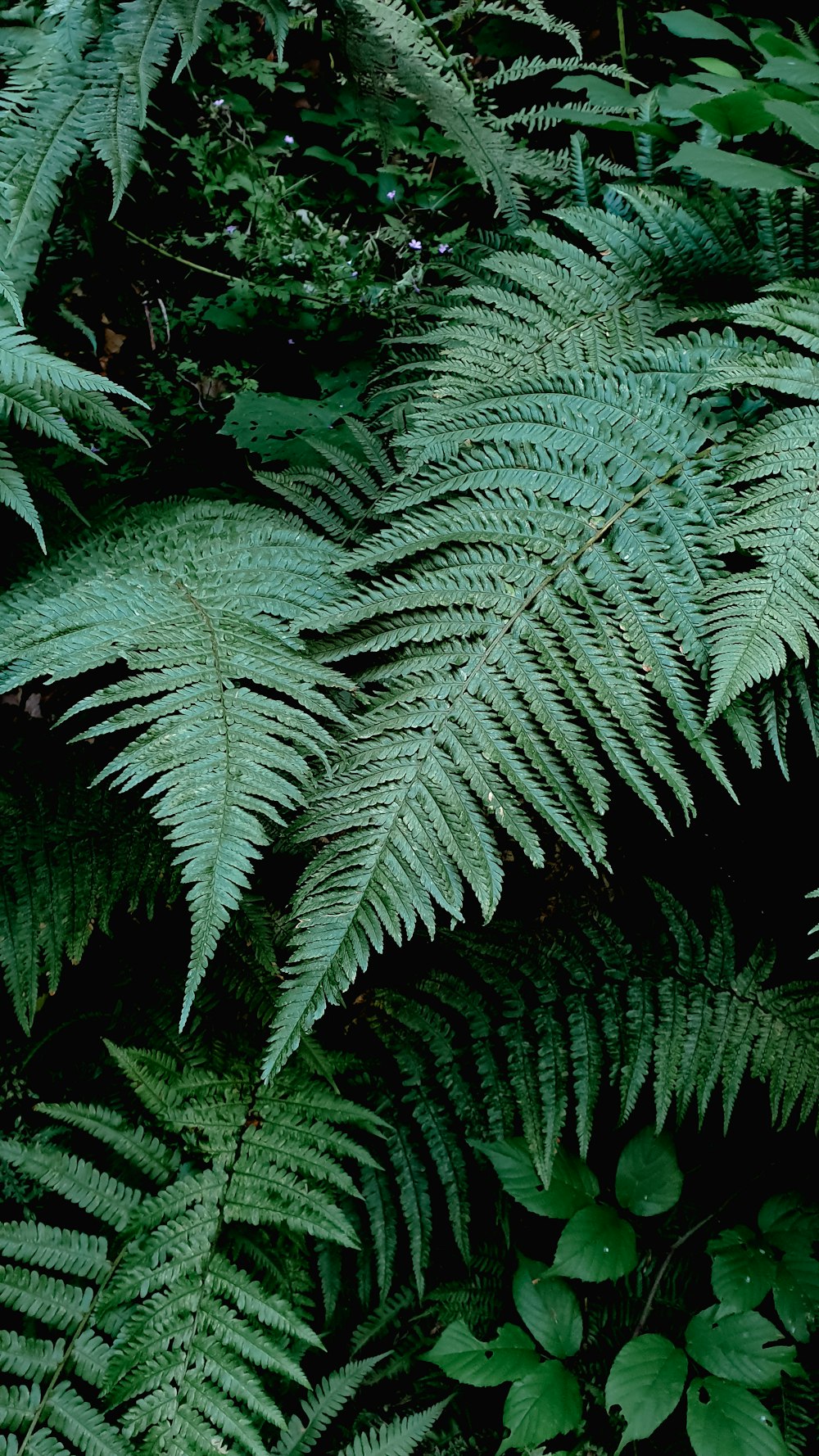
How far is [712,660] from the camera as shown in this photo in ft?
4.80

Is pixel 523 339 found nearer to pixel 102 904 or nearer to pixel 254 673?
pixel 254 673

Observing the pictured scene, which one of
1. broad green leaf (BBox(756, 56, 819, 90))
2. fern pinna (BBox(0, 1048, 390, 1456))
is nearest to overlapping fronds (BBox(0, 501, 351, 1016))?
fern pinna (BBox(0, 1048, 390, 1456))

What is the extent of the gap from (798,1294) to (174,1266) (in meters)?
1.18

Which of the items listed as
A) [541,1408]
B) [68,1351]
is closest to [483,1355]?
[541,1408]

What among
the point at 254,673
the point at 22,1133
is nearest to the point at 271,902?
the point at 254,673

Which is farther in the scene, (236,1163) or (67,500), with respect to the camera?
(67,500)

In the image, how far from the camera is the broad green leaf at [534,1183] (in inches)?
73.4

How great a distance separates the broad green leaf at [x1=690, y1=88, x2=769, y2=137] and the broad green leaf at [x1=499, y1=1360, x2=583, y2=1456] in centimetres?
246

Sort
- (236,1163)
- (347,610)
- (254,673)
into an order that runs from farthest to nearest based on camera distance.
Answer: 1. (236,1163)
2. (347,610)
3. (254,673)

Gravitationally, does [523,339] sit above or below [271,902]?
above

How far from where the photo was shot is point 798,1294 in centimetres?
180

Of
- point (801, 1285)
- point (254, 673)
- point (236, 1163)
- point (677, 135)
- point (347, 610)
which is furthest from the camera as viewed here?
point (677, 135)

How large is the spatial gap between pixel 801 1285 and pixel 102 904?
1.55 metres

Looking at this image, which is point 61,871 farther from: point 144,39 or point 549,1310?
point 144,39
